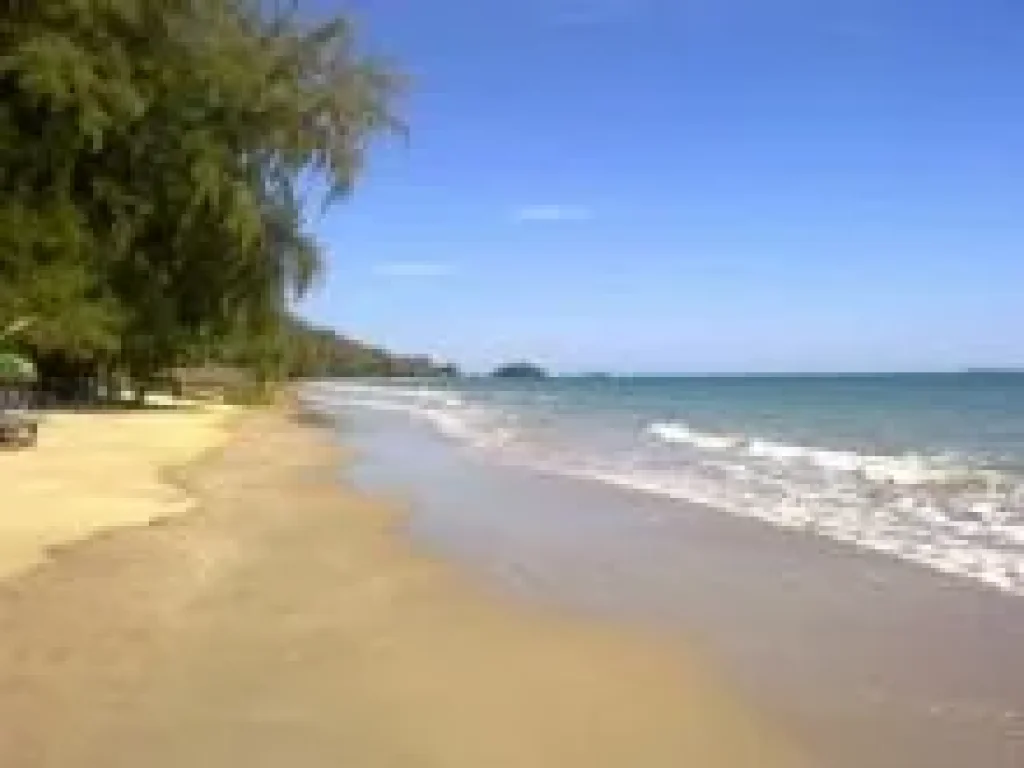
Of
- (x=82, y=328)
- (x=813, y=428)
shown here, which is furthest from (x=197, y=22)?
(x=813, y=428)

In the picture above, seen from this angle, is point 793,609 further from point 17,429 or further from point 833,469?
point 17,429

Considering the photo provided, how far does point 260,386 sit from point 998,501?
34933 mm

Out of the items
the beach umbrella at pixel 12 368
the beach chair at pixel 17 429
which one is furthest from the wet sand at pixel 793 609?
the beach umbrella at pixel 12 368

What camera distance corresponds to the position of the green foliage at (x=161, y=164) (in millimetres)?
32094

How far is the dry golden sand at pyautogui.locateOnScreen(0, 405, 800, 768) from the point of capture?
6520 mm

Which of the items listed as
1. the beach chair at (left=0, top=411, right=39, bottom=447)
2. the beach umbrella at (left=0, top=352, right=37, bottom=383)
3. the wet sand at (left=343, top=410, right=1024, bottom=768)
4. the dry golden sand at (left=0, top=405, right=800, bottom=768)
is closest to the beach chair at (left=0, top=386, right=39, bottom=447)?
the beach chair at (left=0, top=411, right=39, bottom=447)

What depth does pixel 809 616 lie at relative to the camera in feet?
32.3

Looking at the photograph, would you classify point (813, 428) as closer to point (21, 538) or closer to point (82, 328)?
point (82, 328)

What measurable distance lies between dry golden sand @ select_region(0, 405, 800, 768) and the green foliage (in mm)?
21867

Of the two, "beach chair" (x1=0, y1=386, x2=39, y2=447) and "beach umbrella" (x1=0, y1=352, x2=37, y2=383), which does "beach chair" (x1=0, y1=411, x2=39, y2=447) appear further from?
"beach umbrella" (x1=0, y1=352, x2=37, y2=383)

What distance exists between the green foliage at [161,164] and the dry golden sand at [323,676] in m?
21.9

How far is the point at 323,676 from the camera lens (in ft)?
25.8

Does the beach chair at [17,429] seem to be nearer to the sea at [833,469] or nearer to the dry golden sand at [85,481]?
the dry golden sand at [85,481]

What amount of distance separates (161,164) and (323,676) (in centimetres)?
2961
